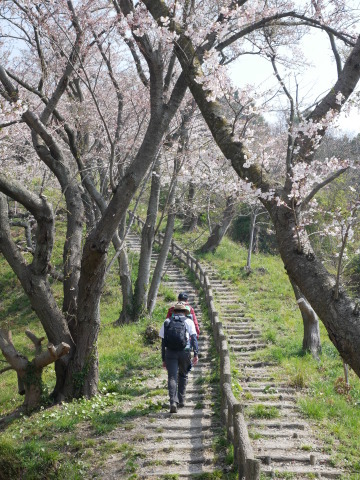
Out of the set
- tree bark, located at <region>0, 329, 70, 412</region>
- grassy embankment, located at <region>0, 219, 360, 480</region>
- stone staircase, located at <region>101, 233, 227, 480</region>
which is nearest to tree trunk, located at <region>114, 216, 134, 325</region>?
grassy embankment, located at <region>0, 219, 360, 480</region>

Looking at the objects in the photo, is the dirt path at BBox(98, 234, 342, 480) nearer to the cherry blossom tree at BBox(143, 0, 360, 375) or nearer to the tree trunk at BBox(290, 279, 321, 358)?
the tree trunk at BBox(290, 279, 321, 358)

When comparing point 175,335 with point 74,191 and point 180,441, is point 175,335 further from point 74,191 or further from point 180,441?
point 74,191

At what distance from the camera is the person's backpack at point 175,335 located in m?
8.16

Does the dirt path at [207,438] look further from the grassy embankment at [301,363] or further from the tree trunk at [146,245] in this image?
the tree trunk at [146,245]

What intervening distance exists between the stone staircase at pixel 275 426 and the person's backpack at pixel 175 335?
1.73 meters

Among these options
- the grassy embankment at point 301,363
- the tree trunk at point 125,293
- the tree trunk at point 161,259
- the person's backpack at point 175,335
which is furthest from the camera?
the tree trunk at point 125,293

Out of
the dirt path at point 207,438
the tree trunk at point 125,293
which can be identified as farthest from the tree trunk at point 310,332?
the tree trunk at point 125,293

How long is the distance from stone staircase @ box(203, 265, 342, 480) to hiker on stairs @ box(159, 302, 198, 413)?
134 centimetres

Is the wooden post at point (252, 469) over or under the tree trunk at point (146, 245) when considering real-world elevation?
under

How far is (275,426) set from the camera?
825cm

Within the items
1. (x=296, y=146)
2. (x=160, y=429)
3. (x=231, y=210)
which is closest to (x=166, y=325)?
(x=160, y=429)

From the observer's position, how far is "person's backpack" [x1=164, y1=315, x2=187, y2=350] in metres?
8.16

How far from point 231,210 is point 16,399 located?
605 inches

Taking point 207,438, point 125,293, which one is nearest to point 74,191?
point 207,438
